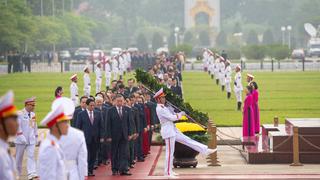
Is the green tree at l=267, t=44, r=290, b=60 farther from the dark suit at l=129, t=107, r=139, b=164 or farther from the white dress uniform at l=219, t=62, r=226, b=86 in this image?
the dark suit at l=129, t=107, r=139, b=164

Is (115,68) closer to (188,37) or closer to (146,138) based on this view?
(146,138)

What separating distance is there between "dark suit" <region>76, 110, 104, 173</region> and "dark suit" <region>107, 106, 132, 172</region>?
0.62 feet

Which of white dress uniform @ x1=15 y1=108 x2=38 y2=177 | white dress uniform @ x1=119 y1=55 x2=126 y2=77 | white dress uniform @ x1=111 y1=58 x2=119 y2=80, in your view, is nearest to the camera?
white dress uniform @ x1=15 y1=108 x2=38 y2=177

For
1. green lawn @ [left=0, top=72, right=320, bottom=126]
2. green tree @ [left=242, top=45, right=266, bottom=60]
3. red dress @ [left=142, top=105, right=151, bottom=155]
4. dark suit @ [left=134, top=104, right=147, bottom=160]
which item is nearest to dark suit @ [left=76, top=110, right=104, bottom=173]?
dark suit @ [left=134, top=104, right=147, bottom=160]

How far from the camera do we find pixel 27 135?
1950 centimetres

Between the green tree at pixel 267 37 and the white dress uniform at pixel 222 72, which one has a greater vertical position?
the green tree at pixel 267 37

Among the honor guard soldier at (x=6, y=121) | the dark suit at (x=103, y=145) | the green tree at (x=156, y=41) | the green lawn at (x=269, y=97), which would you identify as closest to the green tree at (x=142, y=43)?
the green tree at (x=156, y=41)

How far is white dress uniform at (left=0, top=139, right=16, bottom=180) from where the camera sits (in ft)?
33.7

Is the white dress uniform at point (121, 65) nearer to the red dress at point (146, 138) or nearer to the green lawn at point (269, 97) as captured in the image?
the green lawn at point (269, 97)

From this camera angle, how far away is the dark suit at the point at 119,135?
65.9ft

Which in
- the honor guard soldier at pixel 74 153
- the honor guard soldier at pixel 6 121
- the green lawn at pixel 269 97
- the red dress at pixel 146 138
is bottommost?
the green lawn at pixel 269 97

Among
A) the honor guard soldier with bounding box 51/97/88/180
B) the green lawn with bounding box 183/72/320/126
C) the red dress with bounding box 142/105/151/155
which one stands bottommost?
the green lawn with bounding box 183/72/320/126

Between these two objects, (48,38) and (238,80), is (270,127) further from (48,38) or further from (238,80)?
(48,38)

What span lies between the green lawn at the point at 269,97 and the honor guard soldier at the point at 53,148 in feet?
64.5
